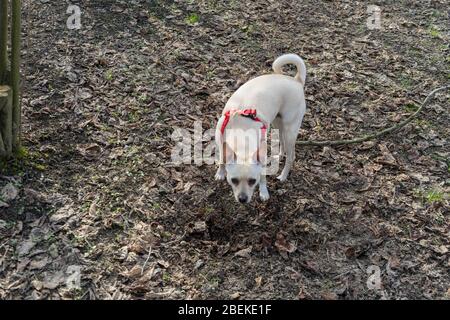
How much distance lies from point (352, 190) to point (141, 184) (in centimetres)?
187

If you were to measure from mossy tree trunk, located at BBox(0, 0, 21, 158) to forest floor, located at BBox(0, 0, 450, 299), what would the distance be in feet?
0.82

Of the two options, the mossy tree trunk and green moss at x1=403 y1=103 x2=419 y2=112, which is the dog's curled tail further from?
the mossy tree trunk

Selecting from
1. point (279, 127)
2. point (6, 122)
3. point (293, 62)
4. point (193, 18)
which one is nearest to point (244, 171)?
point (279, 127)

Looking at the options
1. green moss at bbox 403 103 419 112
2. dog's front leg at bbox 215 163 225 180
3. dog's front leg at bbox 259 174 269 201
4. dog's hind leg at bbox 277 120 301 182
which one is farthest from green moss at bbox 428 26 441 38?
dog's front leg at bbox 215 163 225 180

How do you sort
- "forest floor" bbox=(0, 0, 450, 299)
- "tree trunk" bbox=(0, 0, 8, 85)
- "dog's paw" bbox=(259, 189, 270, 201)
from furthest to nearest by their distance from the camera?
"dog's paw" bbox=(259, 189, 270, 201), "tree trunk" bbox=(0, 0, 8, 85), "forest floor" bbox=(0, 0, 450, 299)

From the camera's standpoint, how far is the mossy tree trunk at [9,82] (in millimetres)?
3832

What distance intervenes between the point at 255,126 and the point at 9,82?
195 centimetres

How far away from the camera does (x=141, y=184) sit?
429 centimetres

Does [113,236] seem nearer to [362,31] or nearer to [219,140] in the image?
[219,140]

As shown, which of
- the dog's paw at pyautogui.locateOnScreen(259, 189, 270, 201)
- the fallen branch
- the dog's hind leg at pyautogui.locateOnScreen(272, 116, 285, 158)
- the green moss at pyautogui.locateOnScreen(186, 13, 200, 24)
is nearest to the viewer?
the dog's paw at pyautogui.locateOnScreen(259, 189, 270, 201)

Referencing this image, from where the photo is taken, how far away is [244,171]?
3852 mm

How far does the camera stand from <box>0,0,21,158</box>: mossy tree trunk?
151 inches

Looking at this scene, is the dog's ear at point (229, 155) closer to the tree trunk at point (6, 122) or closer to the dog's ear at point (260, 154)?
the dog's ear at point (260, 154)
